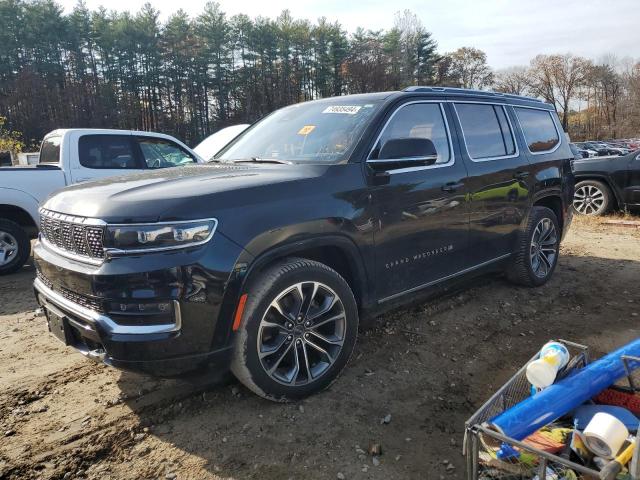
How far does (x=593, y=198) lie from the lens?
30.6ft

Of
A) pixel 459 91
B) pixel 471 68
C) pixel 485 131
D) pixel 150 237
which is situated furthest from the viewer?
pixel 471 68

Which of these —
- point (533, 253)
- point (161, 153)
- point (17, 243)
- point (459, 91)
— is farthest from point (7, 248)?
point (533, 253)

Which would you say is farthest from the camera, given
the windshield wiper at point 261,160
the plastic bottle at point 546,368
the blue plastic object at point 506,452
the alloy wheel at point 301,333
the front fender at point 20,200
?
the front fender at point 20,200

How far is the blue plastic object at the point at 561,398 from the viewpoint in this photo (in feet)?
6.27

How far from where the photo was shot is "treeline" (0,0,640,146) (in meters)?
39.7

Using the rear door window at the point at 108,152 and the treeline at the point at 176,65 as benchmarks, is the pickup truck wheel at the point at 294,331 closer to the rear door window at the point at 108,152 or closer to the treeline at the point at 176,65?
the rear door window at the point at 108,152

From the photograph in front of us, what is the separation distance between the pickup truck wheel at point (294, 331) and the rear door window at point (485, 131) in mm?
1956

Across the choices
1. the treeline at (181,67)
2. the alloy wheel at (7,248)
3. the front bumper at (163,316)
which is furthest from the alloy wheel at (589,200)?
the treeline at (181,67)

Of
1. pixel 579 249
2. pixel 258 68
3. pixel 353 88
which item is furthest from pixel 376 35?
pixel 579 249

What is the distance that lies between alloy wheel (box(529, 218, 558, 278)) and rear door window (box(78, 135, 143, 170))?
574cm

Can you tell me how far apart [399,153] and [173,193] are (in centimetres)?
154

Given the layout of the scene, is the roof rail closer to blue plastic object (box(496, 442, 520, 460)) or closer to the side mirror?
the side mirror

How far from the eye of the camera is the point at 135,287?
2.28 meters

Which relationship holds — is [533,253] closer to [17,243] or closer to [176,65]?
[17,243]
